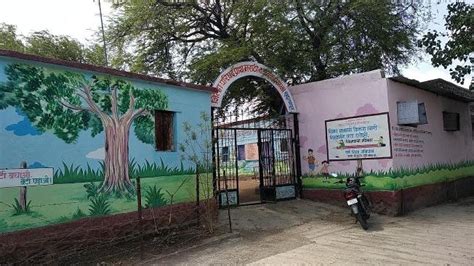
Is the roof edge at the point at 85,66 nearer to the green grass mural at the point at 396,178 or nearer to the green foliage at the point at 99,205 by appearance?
the green foliage at the point at 99,205

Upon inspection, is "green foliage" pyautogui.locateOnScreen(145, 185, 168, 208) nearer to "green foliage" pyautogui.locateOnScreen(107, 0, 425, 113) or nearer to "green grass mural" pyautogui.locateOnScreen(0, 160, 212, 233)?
"green grass mural" pyautogui.locateOnScreen(0, 160, 212, 233)

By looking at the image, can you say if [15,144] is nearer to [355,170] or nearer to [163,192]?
[163,192]

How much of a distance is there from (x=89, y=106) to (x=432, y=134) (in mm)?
9847

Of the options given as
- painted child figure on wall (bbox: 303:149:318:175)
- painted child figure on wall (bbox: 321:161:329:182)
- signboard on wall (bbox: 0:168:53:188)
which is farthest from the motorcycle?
signboard on wall (bbox: 0:168:53:188)

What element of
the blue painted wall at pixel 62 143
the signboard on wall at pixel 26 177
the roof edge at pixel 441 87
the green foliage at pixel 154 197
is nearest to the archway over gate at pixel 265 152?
the blue painted wall at pixel 62 143

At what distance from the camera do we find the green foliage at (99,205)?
652 cm

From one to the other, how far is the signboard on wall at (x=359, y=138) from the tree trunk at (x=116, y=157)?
574 cm

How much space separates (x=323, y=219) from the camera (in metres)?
9.27

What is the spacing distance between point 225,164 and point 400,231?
14.1 feet

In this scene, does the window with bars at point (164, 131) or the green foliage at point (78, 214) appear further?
the window with bars at point (164, 131)

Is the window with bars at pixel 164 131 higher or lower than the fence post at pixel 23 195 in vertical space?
higher

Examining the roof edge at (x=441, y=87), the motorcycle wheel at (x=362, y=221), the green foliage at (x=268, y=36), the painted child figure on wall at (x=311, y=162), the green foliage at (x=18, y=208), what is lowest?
the motorcycle wheel at (x=362, y=221)

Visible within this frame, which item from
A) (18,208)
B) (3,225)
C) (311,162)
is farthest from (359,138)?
(3,225)

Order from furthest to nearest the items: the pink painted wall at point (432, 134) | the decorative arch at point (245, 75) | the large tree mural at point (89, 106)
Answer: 1. the pink painted wall at point (432, 134)
2. the decorative arch at point (245, 75)
3. the large tree mural at point (89, 106)
